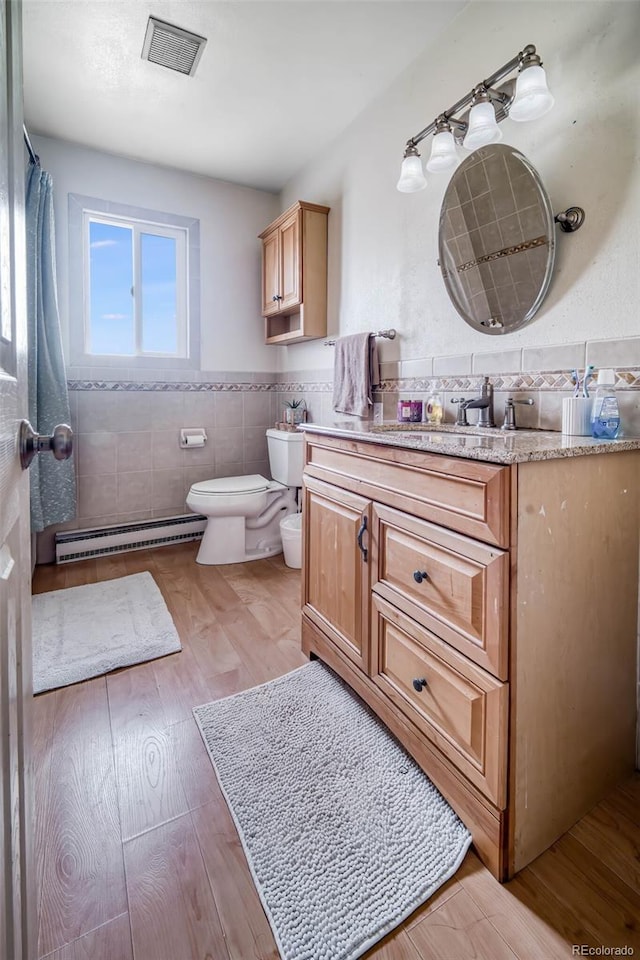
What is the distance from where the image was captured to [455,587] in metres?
1.01

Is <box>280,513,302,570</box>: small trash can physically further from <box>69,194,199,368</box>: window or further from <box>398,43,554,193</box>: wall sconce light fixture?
<box>398,43,554,193</box>: wall sconce light fixture

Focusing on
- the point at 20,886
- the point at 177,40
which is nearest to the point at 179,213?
the point at 177,40

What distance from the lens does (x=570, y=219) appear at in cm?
132

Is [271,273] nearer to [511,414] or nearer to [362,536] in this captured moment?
[511,414]

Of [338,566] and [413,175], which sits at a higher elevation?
[413,175]

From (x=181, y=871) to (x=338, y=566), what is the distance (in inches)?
32.6

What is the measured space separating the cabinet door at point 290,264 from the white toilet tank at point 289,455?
773 mm

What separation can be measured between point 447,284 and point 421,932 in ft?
6.09

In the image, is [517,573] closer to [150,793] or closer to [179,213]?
[150,793]

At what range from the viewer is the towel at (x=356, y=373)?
7.22 ft

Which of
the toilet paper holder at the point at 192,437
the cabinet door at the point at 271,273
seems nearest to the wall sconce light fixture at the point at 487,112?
the cabinet door at the point at 271,273

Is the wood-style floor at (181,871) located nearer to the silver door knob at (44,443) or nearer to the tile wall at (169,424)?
the silver door knob at (44,443)

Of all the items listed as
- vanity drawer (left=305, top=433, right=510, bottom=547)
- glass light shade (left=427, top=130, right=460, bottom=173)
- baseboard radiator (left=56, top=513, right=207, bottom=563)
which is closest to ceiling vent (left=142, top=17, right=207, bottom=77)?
glass light shade (left=427, top=130, right=460, bottom=173)

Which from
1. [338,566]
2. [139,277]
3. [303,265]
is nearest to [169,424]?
[139,277]
